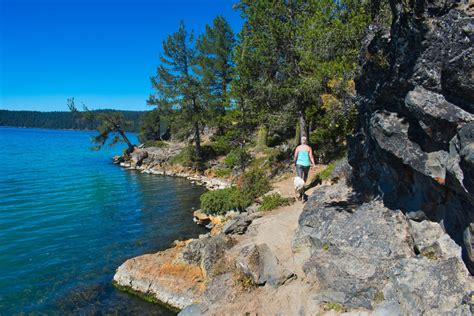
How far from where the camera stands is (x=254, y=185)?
19297 millimetres

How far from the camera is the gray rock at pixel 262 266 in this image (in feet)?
29.0

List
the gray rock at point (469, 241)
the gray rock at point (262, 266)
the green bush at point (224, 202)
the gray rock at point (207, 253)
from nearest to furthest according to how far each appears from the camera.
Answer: the gray rock at point (469, 241)
the gray rock at point (262, 266)
the gray rock at point (207, 253)
the green bush at point (224, 202)

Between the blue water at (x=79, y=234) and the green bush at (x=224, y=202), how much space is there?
4.37 ft

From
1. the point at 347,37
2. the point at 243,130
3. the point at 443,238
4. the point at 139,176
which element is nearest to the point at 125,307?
the point at 443,238

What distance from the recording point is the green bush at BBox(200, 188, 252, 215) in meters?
17.8

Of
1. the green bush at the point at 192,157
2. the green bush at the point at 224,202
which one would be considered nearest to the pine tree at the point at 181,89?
the green bush at the point at 192,157

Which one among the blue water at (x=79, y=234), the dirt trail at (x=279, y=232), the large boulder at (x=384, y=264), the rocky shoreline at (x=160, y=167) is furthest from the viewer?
the rocky shoreline at (x=160, y=167)

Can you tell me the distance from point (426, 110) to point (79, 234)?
16173 mm

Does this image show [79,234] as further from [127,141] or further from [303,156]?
[127,141]

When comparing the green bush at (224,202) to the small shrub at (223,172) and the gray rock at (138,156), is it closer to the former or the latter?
the small shrub at (223,172)

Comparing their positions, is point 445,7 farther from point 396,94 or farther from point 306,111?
point 306,111

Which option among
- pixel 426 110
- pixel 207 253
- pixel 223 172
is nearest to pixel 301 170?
pixel 207 253

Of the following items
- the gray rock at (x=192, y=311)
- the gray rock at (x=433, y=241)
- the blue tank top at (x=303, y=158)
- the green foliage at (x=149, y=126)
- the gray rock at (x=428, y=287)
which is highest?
the green foliage at (x=149, y=126)

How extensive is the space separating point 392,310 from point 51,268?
39.8 feet
